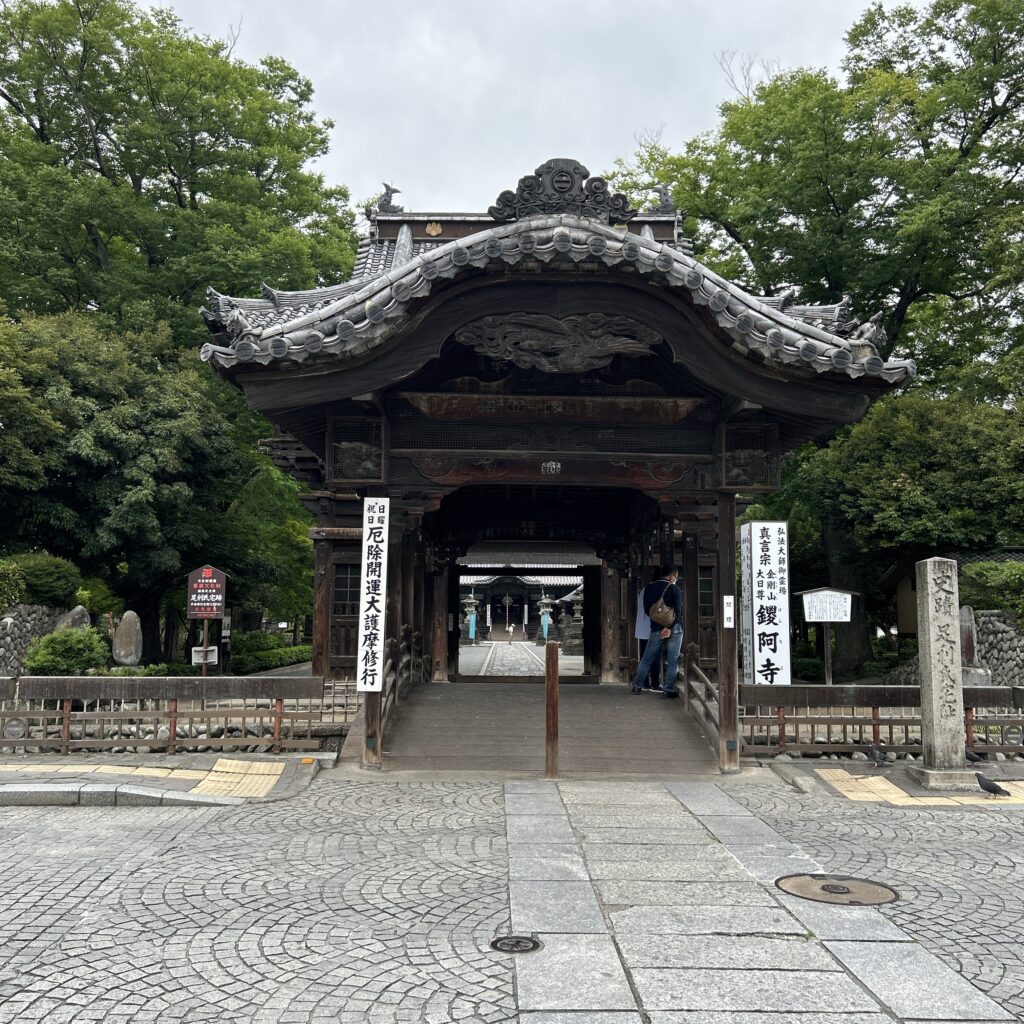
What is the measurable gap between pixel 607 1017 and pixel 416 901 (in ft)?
6.33

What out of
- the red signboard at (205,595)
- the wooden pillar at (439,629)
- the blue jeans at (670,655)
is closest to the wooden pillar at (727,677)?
the blue jeans at (670,655)

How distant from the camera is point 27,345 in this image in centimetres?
2109

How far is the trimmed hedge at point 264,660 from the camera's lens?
27.1m

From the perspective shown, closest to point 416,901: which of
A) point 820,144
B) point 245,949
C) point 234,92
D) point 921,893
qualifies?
point 245,949

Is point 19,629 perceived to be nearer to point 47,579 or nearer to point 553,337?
point 47,579

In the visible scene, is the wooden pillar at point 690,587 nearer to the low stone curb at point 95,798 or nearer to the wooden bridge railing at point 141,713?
the wooden bridge railing at point 141,713

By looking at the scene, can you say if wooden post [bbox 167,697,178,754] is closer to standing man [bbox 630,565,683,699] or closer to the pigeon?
standing man [bbox 630,565,683,699]

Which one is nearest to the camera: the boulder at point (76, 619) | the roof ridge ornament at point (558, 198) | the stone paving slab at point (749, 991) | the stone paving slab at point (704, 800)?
the stone paving slab at point (749, 991)

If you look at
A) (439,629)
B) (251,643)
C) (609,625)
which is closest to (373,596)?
(439,629)

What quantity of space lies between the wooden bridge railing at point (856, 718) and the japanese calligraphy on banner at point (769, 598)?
4.19 ft

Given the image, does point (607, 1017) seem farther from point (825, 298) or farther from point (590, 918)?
point (825, 298)

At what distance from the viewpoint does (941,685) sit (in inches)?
364

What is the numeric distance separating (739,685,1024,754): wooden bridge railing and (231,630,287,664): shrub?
2204 cm

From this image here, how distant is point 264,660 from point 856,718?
22802 millimetres
